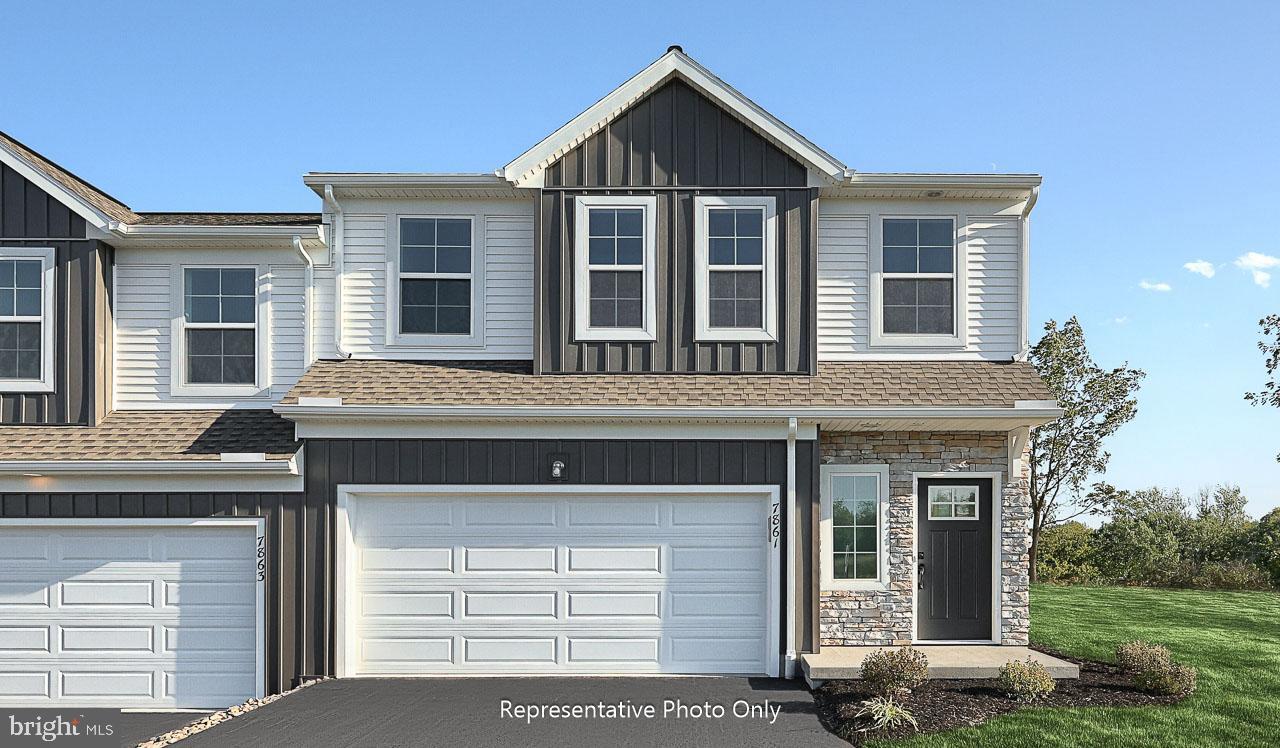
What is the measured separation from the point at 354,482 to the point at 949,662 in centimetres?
655

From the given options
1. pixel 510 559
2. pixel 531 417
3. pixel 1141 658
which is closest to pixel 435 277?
pixel 531 417

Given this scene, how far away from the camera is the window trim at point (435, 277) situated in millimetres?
10391

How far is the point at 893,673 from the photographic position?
816 centimetres

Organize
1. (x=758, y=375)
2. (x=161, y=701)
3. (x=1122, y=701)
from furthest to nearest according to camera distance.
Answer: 1. (x=758, y=375)
2. (x=161, y=701)
3. (x=1122, y=701)

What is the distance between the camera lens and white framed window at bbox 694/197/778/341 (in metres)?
10.1

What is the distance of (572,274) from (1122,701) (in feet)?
23.3

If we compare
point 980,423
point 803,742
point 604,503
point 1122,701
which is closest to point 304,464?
point 604,503

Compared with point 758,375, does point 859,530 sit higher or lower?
lower

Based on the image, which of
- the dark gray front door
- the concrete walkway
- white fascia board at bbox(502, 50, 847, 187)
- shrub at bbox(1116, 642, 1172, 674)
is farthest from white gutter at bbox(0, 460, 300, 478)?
shrub at bbox(1116, 642, 1172, 674)

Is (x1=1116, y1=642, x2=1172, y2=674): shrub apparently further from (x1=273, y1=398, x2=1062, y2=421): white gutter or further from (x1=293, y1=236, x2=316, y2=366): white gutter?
(x1=293, y1=236, x2=316, y2=366): white gutter

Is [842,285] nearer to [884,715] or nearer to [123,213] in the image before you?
[884,715]

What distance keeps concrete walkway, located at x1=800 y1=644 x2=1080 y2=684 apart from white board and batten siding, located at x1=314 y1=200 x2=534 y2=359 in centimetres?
479

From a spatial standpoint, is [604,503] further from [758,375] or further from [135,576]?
[135,576]

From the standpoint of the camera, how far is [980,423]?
376 inches
